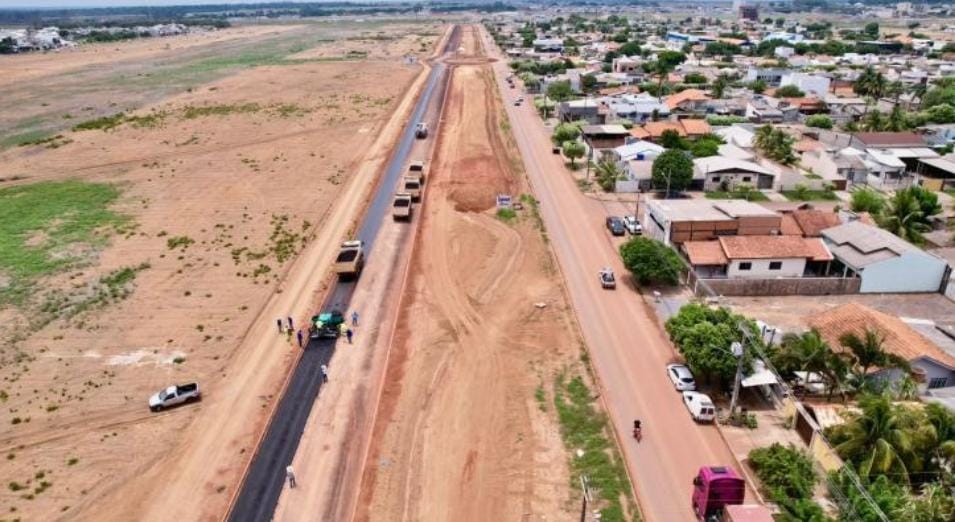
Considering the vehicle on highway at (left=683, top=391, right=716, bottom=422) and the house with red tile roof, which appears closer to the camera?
the vehicle on highway at (left=683, top=391, right=716, bottom=422)

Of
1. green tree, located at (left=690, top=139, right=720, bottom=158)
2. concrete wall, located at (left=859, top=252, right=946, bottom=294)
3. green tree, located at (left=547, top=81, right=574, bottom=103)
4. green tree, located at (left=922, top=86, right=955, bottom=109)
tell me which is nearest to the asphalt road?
concrete wall, located at (left=859, top=252, right=946, bottom=294)

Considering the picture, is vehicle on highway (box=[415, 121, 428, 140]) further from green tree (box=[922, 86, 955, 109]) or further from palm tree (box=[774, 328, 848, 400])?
green tree (box=[922, 86, 955, 109])

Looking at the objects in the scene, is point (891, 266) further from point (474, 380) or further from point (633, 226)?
point (474, 380)

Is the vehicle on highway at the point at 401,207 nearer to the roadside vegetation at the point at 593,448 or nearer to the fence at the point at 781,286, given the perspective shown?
the fence at the point at 781,286

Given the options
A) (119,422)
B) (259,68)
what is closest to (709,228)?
(119,422)

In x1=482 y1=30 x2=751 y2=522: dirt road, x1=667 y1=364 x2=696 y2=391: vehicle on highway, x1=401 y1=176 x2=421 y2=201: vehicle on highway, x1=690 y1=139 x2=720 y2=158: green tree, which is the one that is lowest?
x1=482 y1=30 x2=751 y2=522: dirt road

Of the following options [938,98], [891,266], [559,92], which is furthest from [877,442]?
[938,98]
